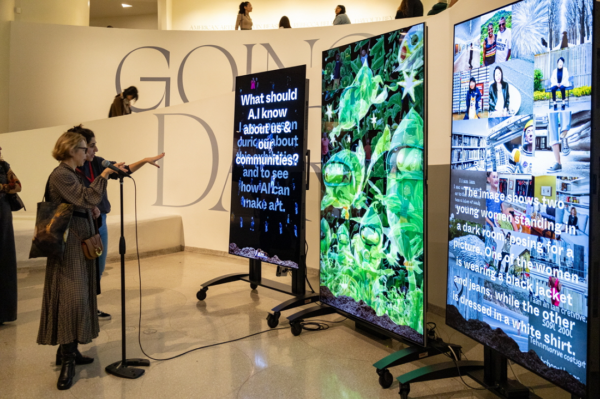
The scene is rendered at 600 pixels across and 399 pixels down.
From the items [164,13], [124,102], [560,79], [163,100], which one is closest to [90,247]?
[560,79]

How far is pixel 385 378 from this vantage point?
8.83ft

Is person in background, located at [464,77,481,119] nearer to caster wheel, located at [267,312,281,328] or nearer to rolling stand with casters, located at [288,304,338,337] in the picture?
rolling stand with casters, located at [288,304,338,337]

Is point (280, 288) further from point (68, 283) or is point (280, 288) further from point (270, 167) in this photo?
point (68, 283)

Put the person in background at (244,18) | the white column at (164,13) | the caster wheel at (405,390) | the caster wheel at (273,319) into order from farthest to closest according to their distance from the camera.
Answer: the white column at (164,13) < the person in background at (244,18) < the caster wheel at (273,319) < the caster wheel at (405,390)

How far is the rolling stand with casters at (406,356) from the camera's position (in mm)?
2695

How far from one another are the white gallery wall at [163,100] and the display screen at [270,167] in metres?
1.15

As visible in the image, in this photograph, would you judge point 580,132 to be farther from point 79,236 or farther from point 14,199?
point 14,199

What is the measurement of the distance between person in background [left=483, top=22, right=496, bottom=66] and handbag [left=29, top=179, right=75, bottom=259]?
226 cm

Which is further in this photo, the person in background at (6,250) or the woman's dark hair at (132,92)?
the woman's dark hair at (132,92)

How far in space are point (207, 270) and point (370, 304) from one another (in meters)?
2.73

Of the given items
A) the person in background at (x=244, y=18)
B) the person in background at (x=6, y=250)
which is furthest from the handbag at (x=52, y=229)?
the person in background at (x=244, y=18)

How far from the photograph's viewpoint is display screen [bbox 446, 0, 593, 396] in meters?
1.85

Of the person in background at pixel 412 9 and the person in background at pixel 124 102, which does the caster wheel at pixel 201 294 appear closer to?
the person in background at pixel 124 102

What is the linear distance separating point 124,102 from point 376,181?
5.07 meters
